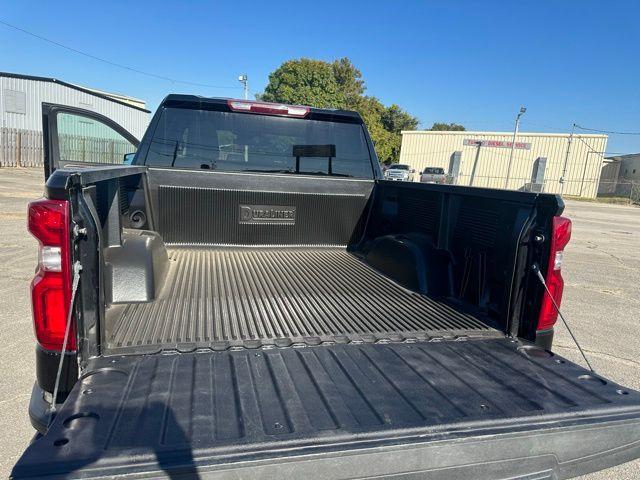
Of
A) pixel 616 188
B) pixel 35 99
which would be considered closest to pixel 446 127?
pixel 616 188

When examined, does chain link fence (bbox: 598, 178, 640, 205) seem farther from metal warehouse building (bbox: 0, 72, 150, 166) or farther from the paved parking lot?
metal warehouse building (bbox: 0, 72, 150, 166)

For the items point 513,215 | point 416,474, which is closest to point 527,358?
point 513,215

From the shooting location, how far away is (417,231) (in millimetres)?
3484

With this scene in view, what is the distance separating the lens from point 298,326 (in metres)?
2.43

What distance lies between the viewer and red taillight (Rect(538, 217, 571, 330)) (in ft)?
7.29

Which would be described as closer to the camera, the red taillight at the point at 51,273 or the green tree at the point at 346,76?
the red taillight at the point at 51,273

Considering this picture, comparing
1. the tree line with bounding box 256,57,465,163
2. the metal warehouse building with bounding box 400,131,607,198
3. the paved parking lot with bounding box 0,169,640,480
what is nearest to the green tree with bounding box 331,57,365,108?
the tree line with bounding box 256,57,465,163

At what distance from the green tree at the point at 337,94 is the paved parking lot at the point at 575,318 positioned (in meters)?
34.2

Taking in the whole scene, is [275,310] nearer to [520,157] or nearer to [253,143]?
[253,143]

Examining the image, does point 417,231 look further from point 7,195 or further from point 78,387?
point 7,195

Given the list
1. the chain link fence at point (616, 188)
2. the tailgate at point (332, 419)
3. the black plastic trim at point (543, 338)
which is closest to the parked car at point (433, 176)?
the chain link fence at point (616, 188)

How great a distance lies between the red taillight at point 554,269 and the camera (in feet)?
7.29

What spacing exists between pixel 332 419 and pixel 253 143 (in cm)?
305

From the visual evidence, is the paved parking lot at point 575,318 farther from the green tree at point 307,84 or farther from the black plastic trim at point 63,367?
the green tree at point 307,84
